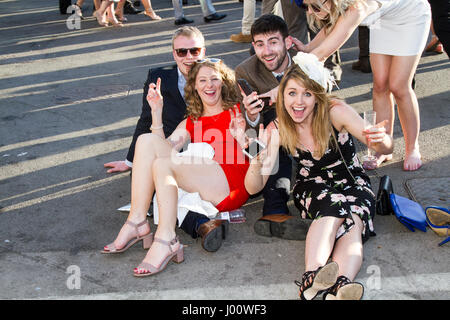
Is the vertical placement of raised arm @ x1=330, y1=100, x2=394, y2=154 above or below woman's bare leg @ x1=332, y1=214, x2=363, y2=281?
above

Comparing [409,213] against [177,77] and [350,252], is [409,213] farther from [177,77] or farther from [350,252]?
[177,77]

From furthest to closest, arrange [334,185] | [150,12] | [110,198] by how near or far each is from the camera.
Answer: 1. [150,12]
2. [110,198]
3. [334,185]

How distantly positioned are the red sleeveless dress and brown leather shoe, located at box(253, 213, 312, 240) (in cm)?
26

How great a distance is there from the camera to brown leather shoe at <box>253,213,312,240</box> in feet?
12.5

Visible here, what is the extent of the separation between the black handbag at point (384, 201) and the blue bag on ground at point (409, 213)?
0.12 ft

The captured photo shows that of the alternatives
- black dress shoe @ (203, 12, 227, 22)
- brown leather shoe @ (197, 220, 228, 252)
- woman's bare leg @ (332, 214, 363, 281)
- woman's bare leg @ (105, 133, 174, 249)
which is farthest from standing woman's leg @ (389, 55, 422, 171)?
black dress shoe @ (203, 12, 227, 22)

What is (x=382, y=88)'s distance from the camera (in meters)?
4.76

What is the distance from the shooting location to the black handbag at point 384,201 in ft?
13.1

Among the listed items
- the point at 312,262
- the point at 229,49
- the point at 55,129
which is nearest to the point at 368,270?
the point at 312,262

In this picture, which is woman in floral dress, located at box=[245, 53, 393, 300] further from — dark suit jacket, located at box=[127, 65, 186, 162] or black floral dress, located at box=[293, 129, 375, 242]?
dark suit jacket, located at box=[127, 65, 186, 162]

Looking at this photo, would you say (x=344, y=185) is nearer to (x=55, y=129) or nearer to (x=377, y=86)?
(x=377, y=86)

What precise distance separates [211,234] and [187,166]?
0.52 m

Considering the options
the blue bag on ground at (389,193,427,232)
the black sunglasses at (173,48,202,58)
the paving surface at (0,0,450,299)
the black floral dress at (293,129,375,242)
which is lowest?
the paving surface at (0,0,450,299)

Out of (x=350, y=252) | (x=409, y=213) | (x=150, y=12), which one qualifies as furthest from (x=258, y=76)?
(x=150, y=12)
